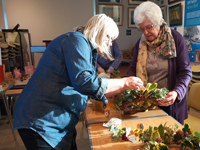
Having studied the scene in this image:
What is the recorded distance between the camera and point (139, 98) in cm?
133

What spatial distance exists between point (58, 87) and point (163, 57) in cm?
111

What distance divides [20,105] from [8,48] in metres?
3.18

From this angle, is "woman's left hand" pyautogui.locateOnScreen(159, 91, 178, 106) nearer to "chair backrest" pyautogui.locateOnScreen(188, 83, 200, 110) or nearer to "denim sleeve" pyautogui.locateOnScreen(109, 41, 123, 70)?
"chair backrest" pyautogui.locateOnScreen(188, 83, 200, 110)

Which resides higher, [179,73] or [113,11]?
[113,11]

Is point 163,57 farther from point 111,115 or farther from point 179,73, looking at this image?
point 111,115

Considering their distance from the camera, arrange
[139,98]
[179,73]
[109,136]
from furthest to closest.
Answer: [179,73], [139,98], [109,136]

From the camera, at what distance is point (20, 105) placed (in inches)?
41.5

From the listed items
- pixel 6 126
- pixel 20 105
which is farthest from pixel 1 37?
pixel 20 105

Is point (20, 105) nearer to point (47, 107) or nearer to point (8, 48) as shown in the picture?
point (47, 107)

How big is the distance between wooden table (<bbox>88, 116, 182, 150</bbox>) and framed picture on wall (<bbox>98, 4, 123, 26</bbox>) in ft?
14.1

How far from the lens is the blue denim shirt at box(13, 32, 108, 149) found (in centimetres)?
90

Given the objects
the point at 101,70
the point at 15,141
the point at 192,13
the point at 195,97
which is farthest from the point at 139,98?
the point at 192,13

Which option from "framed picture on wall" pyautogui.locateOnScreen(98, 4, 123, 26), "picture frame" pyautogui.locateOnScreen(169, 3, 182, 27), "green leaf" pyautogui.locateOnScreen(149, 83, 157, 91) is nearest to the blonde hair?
"green leaf" pyautogui.locateOnScreen(149, 83, 157, 91)

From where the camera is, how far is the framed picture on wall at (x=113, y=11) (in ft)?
16.5
